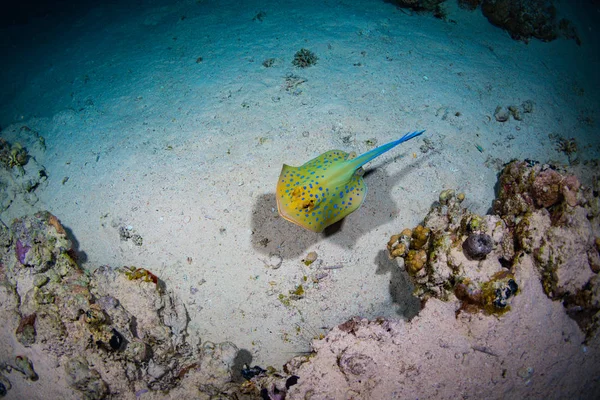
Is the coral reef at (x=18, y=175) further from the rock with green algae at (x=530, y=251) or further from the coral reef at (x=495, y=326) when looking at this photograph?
the rock with green algae at (x=530, y=251)

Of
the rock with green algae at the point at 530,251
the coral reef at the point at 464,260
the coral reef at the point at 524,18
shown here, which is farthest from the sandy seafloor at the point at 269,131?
the rock with green algae at the point at 530,251

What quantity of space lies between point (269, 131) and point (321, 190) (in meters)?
2.53

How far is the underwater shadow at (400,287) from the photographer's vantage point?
14.3ft

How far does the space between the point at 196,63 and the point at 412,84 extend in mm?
5448

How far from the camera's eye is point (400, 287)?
4.50 m

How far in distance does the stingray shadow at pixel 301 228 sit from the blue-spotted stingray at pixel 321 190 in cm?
84

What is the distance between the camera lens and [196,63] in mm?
7637

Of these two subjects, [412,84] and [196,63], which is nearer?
[412,84]

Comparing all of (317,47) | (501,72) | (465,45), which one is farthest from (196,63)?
(501,72)

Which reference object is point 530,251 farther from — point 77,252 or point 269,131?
point 77,252

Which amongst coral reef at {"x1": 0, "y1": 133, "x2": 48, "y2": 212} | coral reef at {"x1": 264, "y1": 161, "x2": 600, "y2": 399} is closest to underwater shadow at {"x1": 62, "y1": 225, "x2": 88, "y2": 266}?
coral reef at {"x1": 0, "y1": 133, "x2": 48, "y2": 212}

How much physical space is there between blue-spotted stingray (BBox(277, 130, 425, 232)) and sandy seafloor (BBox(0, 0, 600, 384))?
3.13 ft

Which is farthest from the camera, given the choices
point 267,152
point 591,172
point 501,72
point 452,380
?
point 501,72

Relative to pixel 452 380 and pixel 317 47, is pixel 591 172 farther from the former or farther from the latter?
pixel 317 47
